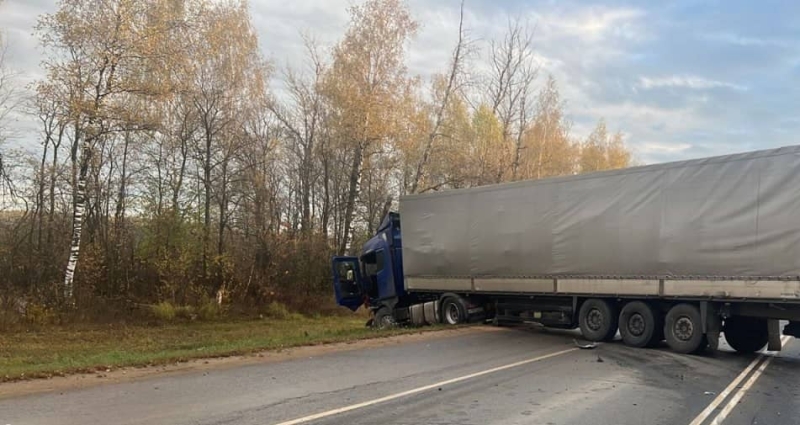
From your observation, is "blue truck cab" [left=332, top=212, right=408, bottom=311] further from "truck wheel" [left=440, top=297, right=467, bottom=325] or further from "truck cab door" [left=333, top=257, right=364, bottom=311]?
"truck wheel" [left=440, top=297, right=467, bottom=325]

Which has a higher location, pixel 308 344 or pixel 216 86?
pixel 216 86

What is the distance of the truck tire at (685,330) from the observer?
40.4ft

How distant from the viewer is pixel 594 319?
14445 mm

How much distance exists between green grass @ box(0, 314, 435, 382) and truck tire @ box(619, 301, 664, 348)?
534 centimetres

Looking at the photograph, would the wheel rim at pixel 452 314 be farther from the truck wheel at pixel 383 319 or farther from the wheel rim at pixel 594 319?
the wheel rim at pixel 594 319

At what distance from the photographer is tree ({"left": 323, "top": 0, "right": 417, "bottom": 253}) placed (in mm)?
29203

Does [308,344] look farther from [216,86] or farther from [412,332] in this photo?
[216,86]

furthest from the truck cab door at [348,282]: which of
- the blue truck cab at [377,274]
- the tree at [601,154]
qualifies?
the tree at [601,154]

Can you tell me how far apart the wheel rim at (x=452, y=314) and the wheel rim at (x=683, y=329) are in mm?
6221

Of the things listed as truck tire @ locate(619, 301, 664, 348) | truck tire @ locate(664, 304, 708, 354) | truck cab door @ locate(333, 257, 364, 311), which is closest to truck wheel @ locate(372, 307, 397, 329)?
truck cab door @ locate(333, 257, 364, 311)

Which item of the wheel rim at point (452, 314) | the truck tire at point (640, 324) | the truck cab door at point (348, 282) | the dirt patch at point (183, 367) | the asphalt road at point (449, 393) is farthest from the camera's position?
the truck cab door at point (348, 282)

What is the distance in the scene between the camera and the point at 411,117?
30297 millimetres

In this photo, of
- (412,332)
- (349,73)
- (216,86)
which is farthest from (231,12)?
(412,332)

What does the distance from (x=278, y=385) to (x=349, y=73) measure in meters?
23.4
